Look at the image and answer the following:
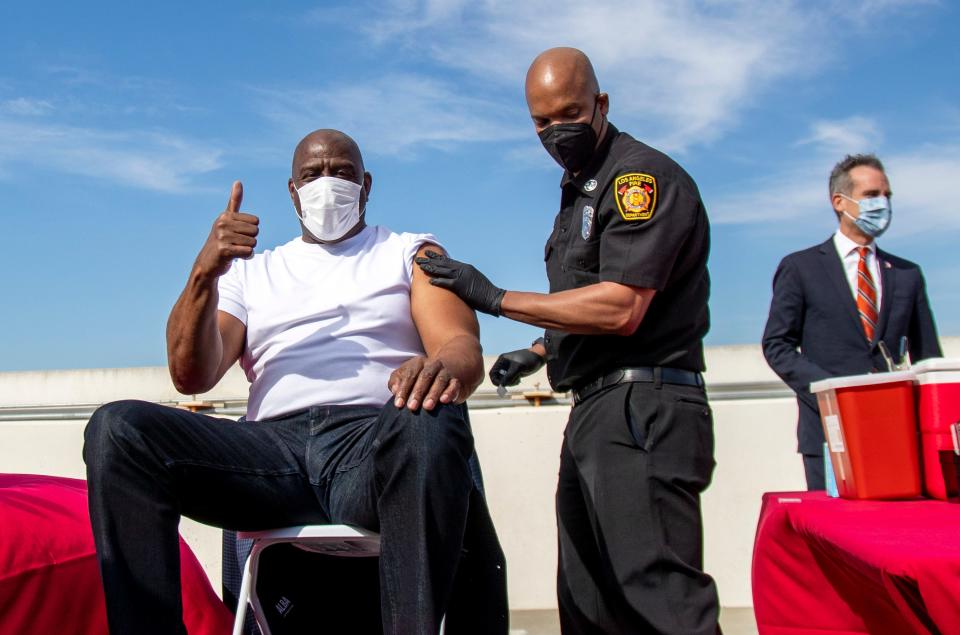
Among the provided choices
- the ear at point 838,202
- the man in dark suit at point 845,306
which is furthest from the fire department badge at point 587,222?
the ear at point 838,202

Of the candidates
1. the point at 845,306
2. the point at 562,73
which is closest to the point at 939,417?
the point at 562,73

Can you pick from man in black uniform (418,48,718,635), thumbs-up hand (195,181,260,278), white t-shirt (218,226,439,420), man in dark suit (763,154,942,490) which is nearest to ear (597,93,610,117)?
man in black uniform (418,48,718,635)

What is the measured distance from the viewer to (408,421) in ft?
5.98

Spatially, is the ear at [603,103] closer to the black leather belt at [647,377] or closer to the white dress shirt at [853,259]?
the black leather belt at [647,377]

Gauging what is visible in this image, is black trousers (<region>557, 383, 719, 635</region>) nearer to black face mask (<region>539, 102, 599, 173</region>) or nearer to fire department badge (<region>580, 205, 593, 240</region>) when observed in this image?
fire department badge (<region>580, 205, 593, 240</region>)

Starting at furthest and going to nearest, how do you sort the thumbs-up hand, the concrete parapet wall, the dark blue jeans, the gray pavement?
1. the concrete parapet wall
2. the gray pavement
3. the thumbs-up hand
4. the dark blue jeans

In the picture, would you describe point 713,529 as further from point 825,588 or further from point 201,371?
point 201,371

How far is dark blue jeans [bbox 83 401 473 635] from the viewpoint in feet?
5.82

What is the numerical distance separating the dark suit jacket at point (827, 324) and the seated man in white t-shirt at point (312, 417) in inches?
62.0

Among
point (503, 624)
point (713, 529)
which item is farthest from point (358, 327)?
point (713, 529)

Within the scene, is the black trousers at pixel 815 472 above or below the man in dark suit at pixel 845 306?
below

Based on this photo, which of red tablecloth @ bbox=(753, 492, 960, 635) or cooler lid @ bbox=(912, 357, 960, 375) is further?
cooler lid @ bbox=(912, 357, 960, 375)

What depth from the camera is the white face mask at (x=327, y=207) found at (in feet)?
8.36

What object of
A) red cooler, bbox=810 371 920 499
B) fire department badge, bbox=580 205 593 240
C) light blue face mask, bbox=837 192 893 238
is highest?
light blue face mask, bbox=837 192 893 238
